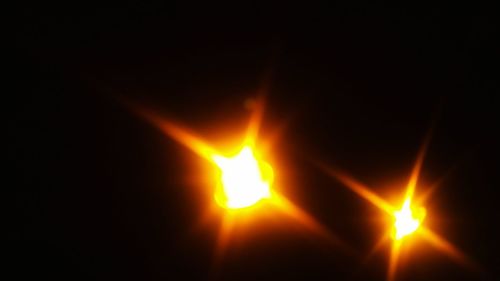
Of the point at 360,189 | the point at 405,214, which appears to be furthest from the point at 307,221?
the point at 405,214

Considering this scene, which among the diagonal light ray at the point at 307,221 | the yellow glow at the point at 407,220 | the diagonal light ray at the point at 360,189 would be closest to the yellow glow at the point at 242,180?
the diagonal light ray at the point at 307,221

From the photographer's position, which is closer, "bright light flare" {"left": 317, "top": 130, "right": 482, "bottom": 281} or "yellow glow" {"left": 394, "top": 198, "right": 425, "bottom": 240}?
"bright light flare" {"left": 317, "top": 130, "right": 482, "bottom": 281}

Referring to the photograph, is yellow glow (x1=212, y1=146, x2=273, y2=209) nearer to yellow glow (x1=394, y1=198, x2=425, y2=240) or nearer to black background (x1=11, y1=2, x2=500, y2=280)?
black background (x1=11, y1=2, x2=500, y2=280)

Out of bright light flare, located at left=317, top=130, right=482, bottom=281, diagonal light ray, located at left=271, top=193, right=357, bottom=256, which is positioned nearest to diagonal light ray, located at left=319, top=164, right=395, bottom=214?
bright light flare, located at left=317, top=130, right=482, bottom=281

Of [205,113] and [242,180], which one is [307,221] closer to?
[242,180]

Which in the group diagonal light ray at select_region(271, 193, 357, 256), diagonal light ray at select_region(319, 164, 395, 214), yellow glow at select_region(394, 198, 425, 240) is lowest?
diagonal light ray at select_region(271, 193, 357, 256)

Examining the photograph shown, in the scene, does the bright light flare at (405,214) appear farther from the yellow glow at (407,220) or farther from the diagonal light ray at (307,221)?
the diagonal light ray at (307,221)
